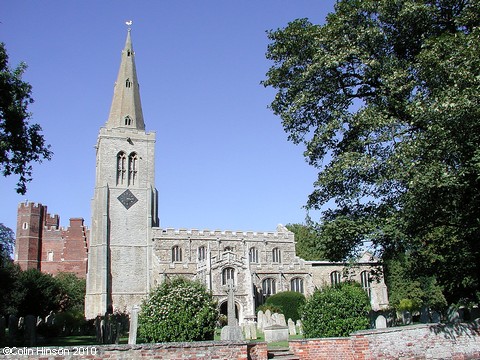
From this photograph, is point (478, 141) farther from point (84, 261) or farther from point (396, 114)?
point (84, 261)

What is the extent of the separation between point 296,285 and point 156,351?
118ft

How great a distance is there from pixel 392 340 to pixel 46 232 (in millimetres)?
52292

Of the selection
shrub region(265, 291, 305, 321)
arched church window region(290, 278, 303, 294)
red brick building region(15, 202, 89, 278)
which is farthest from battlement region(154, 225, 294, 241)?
red brick building region(15, 202, 89, 278)

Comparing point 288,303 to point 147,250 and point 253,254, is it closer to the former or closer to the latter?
point 253,254

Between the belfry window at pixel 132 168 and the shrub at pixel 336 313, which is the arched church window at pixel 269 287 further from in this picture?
the shrub at pixel 336 313

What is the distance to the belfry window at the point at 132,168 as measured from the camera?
161ft

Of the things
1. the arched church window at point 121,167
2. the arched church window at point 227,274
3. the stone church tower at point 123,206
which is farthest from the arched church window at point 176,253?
the arched church window at point 121,167

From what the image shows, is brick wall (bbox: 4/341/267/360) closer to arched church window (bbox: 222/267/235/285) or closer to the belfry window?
arched church window (bbox: 222/267/235/285)

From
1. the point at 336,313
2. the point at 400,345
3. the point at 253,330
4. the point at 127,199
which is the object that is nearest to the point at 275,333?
the point at 336,313

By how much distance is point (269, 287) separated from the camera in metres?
44.9

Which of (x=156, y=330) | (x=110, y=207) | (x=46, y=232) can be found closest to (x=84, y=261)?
(x=46, y=232)

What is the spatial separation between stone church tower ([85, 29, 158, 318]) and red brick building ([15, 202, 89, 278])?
12.8 metres

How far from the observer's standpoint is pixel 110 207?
1855 inches

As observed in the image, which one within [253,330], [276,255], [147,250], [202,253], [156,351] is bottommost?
[253,330]
